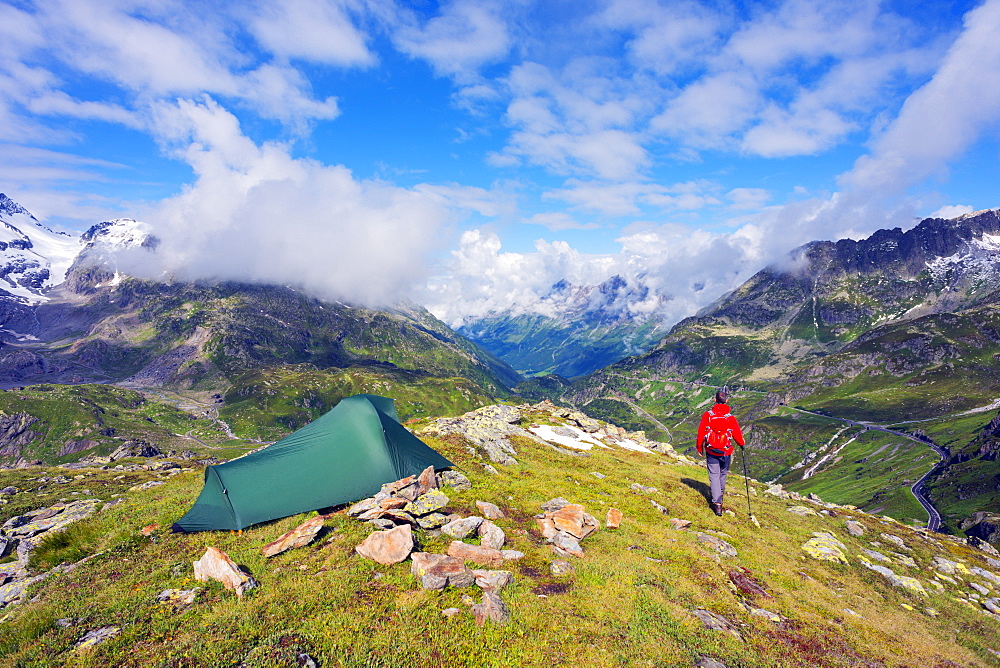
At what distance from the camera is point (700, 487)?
4025 cm

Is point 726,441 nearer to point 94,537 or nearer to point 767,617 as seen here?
point 767,617

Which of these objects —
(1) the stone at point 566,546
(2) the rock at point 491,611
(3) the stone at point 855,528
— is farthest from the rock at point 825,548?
(2) the rock at point 491,611

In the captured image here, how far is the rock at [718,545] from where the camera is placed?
24.6m

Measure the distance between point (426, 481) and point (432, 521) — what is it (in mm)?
5813

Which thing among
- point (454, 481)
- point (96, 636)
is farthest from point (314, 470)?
point (96, 636)

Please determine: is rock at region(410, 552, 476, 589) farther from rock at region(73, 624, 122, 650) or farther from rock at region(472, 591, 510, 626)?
rock at region(73, 624, 122, 650)

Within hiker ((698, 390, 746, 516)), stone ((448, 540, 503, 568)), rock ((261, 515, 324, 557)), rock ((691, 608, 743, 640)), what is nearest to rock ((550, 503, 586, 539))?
stone ((448, 540, 503, 568))

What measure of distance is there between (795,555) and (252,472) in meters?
33.8

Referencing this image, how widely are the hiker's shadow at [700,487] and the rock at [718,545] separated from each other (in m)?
10.1

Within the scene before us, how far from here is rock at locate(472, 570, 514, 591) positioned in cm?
1648

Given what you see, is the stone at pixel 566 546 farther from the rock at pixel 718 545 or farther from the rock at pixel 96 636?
the rock at pixel 96 636

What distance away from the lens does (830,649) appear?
16.1 metres

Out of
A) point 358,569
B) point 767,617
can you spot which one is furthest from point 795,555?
point 358,569

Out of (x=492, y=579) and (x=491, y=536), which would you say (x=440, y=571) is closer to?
(x=492, y=579)
